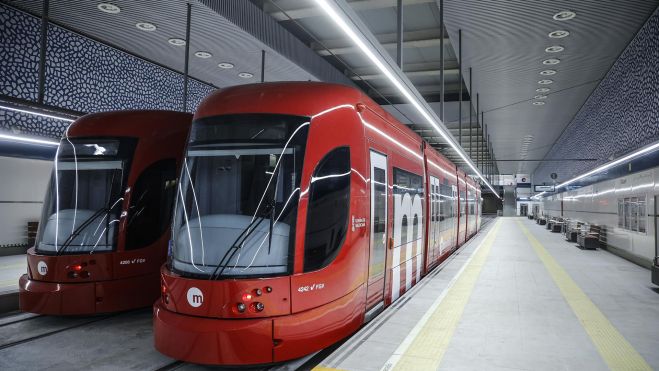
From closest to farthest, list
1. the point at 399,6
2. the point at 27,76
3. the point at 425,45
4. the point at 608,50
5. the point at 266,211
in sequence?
1. the point at 266,211
2. the point at 399,6
3. the point at 27,76
4. the point at 608,50
5. the point at 425,45

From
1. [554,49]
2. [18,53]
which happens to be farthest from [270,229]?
[554,49]

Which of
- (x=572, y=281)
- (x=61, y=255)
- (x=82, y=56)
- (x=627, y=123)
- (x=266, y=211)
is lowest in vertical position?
(x=572, y=281)

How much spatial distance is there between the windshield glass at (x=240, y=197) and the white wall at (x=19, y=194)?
10.5m

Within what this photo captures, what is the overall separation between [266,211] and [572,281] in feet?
24.1

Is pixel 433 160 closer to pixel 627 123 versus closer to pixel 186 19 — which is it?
pixel 186 19

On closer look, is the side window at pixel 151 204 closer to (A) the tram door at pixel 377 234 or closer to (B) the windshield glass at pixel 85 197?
(B) the windshield glass at pixel 85 197

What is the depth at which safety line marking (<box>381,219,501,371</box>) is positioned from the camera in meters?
3.92

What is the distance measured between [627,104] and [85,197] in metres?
12.8

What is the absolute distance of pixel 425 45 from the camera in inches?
452

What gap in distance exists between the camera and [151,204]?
Answer: 611 centimetres

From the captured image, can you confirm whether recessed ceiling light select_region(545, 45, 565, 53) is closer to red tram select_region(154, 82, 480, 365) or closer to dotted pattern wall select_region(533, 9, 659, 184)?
dotted pattern wall select_region(533, 9, 659, 184)

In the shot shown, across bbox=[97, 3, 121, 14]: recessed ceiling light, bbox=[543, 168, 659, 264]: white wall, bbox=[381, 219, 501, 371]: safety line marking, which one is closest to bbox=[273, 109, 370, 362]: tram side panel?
bbox=[381, 219, 501, 371]: safety line marking

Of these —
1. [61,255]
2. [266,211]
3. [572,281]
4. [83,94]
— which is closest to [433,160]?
[572,281]

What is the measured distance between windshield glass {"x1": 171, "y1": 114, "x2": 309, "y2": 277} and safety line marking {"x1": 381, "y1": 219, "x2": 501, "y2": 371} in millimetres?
1382
